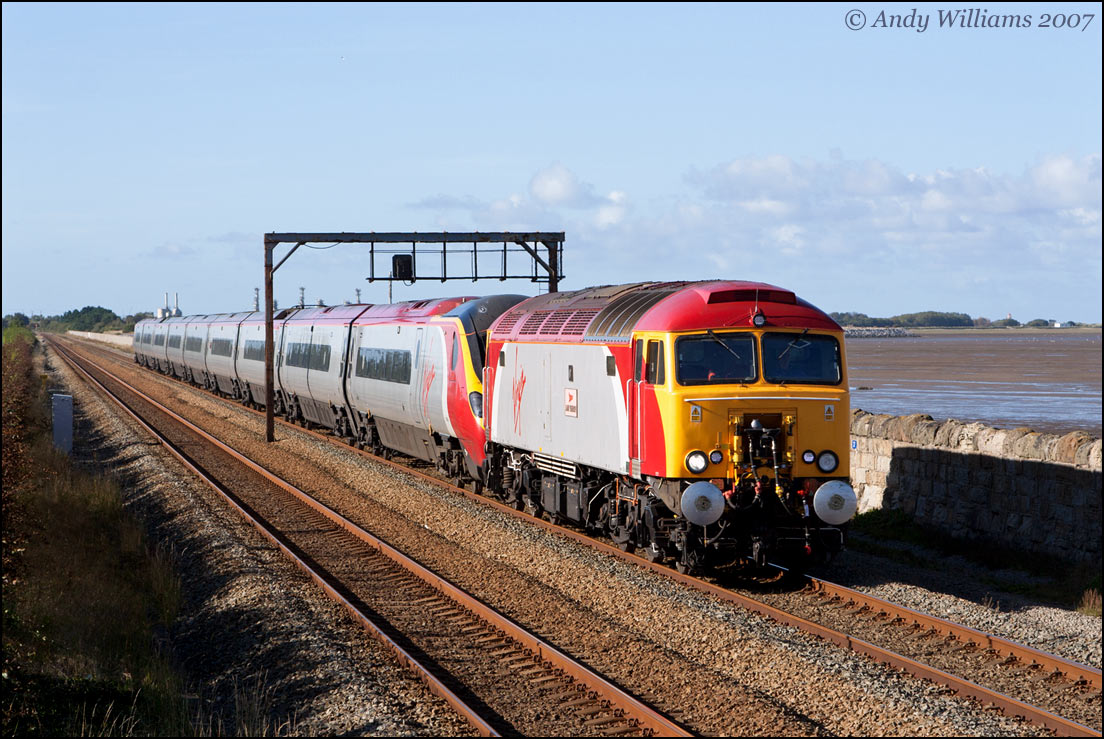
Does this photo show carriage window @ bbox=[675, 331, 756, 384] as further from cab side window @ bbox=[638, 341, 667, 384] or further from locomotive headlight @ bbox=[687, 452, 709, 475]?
locomotive headlight @ bbox=[687, 452, 709, 475]

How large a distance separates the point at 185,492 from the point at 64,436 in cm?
753

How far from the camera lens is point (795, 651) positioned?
1041cm

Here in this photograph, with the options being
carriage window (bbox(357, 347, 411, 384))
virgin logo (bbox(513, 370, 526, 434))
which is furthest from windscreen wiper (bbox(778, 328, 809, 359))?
carriage window (bbox(357, 347, 411, 384))

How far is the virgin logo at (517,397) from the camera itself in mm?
17484

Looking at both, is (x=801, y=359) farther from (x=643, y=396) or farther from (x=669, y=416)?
(x=643, y=396)

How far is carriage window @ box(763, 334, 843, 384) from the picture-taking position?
518 inches

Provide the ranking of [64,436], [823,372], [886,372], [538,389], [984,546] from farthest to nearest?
1. [886,372]
2. [64,436]
3. [538,389]
4. [984,546]
5. [823,372]

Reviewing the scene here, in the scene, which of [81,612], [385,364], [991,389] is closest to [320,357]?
[385,364]

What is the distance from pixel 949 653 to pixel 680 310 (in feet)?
15.7

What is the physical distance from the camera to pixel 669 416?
1284cm

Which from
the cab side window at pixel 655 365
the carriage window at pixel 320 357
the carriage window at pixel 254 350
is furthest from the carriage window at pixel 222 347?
the cab side window at pixel 655 365

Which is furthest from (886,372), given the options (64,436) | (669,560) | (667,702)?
(667,702)

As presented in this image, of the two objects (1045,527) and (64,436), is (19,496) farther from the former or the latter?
(1045,527)

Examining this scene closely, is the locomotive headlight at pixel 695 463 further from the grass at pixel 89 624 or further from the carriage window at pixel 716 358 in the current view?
the grass at pixel 89 624
